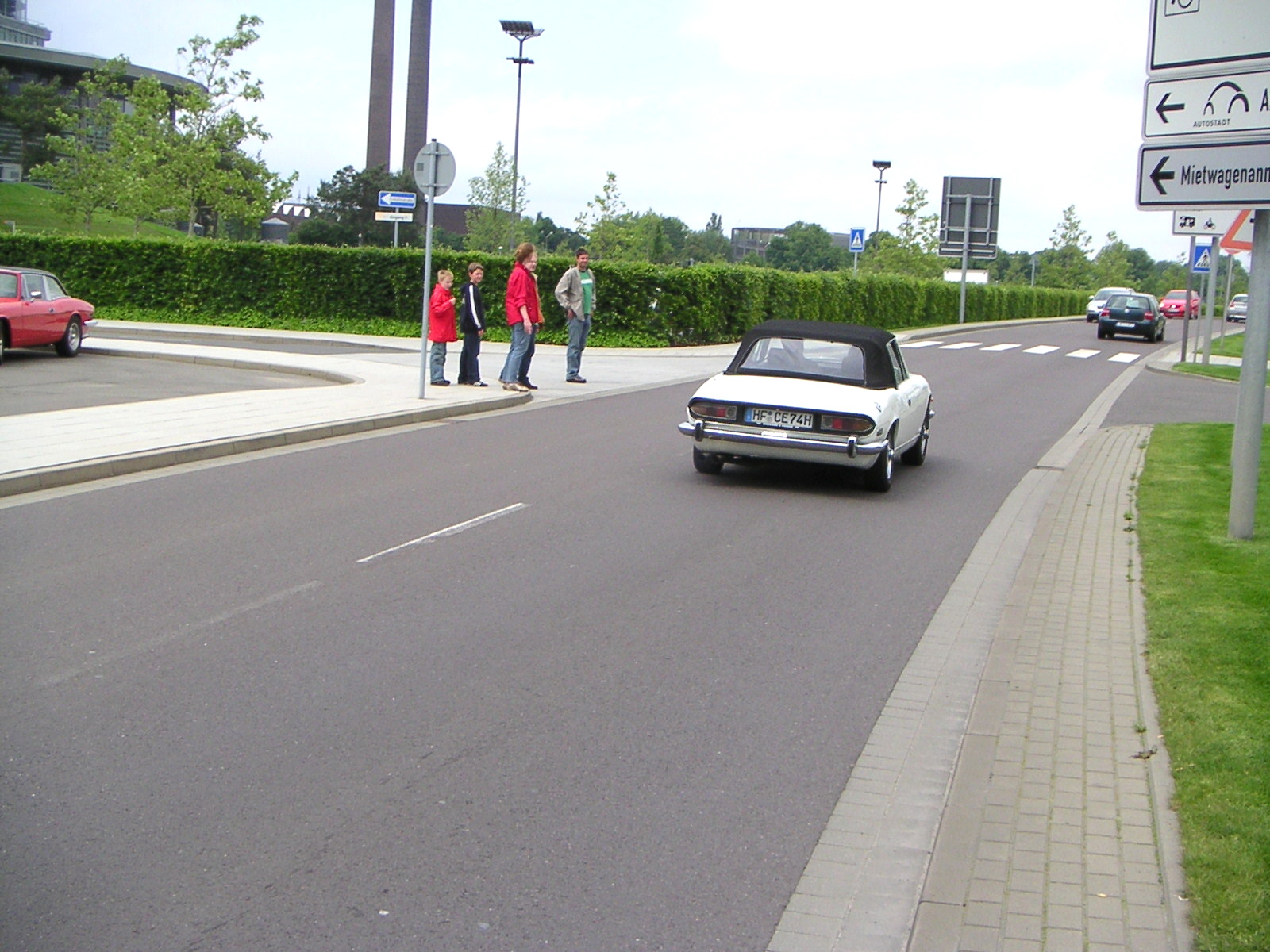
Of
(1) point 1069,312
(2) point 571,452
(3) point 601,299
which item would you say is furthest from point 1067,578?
(1) point 1069,312

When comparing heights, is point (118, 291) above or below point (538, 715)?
above

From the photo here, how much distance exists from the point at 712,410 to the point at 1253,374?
4.29m

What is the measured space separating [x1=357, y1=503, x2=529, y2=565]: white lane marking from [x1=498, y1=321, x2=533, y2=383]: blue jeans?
29.2 feet

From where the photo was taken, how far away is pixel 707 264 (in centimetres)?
3250

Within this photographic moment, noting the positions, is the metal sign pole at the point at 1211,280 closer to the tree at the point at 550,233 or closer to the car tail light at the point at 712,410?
the car tail light at the point at 712,410

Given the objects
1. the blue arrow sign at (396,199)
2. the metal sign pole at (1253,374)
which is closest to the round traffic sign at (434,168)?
the blue arrow sign at (396,199)

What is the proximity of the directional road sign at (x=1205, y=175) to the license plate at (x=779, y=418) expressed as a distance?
3135mm

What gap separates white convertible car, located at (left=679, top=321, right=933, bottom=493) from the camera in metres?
11.0

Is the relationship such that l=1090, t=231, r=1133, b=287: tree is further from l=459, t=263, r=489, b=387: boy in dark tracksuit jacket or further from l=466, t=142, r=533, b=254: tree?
l=459, t=263, r=489, b=387: boy in dark tracksuit jacket

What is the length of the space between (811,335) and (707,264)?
68.0 feet

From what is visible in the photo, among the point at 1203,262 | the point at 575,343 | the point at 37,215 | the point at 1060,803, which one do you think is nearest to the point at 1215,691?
the point at 1060,803

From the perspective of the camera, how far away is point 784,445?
11156mm

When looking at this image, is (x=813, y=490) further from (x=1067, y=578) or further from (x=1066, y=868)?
(x=1066, y=868)

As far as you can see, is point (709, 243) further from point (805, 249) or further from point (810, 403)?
point (810, 403)
